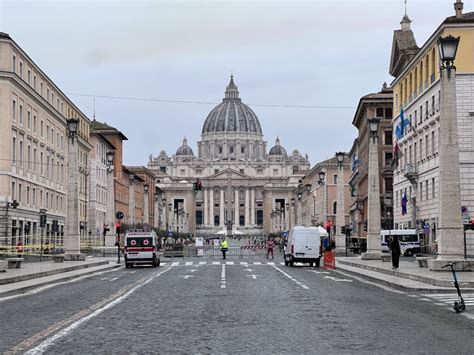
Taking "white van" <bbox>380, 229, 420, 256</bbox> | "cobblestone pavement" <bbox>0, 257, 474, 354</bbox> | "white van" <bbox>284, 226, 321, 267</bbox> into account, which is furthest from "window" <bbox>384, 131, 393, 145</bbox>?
"cobblestone pavement" <bbox>0, 257, 474, 354</bbox>

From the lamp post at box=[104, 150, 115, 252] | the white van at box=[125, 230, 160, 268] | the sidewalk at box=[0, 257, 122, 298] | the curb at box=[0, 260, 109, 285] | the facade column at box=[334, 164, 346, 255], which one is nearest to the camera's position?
the sidewalk at box=[0, 257, 122, 298]

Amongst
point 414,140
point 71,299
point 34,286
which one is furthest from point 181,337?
point 414,140

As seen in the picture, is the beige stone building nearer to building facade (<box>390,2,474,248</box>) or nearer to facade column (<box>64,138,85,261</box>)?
facade column (<box>64,138,85,261</box>)

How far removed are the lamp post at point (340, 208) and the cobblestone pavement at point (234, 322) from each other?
37178 mm

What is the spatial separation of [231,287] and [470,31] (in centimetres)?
4015

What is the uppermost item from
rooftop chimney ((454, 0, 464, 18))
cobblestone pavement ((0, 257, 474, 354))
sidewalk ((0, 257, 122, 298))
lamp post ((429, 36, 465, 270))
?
rooftop chimney ((454, 0, 464, 18))

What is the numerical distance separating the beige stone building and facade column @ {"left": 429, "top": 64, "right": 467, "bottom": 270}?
31.3m

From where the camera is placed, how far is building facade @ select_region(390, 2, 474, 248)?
62.9 metres

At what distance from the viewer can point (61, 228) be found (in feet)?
283

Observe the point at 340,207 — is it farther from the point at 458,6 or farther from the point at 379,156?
the point at 379,156

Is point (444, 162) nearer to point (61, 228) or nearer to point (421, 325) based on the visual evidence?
point (421, 325)

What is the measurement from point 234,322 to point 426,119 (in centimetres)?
5676

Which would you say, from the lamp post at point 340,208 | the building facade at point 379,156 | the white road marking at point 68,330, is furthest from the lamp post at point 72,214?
the building facade at point 379,156

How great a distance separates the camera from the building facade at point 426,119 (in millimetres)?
62938
